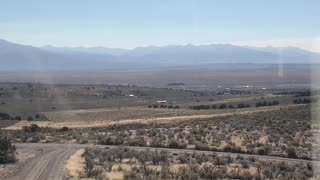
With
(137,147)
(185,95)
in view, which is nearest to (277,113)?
(137,147)

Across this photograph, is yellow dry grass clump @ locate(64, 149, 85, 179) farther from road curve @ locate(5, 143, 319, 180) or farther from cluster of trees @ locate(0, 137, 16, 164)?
cluster of trees @ locate(0, 137, 16, 164)

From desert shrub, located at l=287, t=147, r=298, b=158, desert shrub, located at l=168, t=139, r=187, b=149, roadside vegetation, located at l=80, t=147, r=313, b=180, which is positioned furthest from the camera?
desert shrub, located at l=168, t=139, r=187, b=149

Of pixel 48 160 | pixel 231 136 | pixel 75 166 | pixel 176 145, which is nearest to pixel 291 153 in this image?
pixel 176 145

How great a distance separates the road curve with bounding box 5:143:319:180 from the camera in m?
26.6

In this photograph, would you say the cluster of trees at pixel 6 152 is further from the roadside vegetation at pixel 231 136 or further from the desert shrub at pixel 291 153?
the desert shrub at pixel 291 153

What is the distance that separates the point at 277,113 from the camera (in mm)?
57500

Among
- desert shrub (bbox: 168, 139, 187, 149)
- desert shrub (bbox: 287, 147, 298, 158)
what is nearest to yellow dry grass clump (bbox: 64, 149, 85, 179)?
desert shrub (bbox: 168, 139, 187, 149)

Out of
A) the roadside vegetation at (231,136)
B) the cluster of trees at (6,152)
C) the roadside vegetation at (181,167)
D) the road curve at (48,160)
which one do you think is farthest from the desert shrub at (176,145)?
the cluster of trees at (6,152)

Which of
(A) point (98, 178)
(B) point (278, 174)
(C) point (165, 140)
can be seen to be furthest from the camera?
(C) point (165, 140)

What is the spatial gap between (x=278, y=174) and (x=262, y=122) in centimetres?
2425

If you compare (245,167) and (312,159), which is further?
(312,159)

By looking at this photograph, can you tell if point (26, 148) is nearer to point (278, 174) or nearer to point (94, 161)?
point (94, 161)

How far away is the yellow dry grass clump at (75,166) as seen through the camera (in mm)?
26334

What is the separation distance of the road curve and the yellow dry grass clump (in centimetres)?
32
